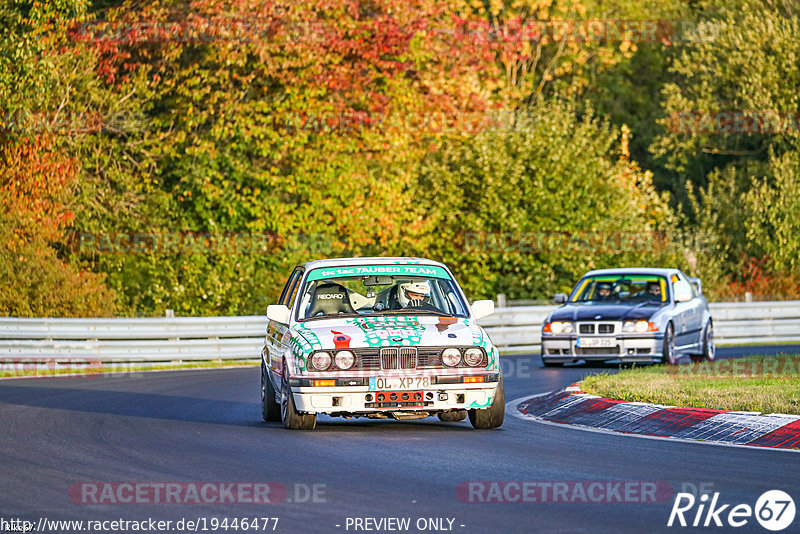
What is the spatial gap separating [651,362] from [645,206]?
16350 millimetres

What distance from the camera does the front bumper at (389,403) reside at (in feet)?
40.9

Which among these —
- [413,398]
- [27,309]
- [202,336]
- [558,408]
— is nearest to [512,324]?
[202,336]

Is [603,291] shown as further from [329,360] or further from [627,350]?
[329,360]

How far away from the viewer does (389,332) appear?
41.7ft

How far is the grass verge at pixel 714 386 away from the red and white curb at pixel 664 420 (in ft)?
1.00

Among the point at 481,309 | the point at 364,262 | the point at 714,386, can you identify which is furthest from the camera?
the point at 714,386

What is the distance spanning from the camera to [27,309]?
2628 cm

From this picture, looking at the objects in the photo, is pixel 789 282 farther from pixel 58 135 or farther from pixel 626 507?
pixel 626 507

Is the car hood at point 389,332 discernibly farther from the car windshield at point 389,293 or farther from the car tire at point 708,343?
the car tire at point 708,343

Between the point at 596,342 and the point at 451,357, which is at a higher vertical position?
the point at 451,357

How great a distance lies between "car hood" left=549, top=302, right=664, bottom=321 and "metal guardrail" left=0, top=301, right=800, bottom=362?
5.55 m

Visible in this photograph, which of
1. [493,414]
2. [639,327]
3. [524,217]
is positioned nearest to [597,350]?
[639,327]

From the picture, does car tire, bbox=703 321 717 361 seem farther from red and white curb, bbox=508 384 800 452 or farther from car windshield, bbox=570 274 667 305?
red and white curb, bbox=508 384 800 452

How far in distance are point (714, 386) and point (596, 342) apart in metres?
6.67
